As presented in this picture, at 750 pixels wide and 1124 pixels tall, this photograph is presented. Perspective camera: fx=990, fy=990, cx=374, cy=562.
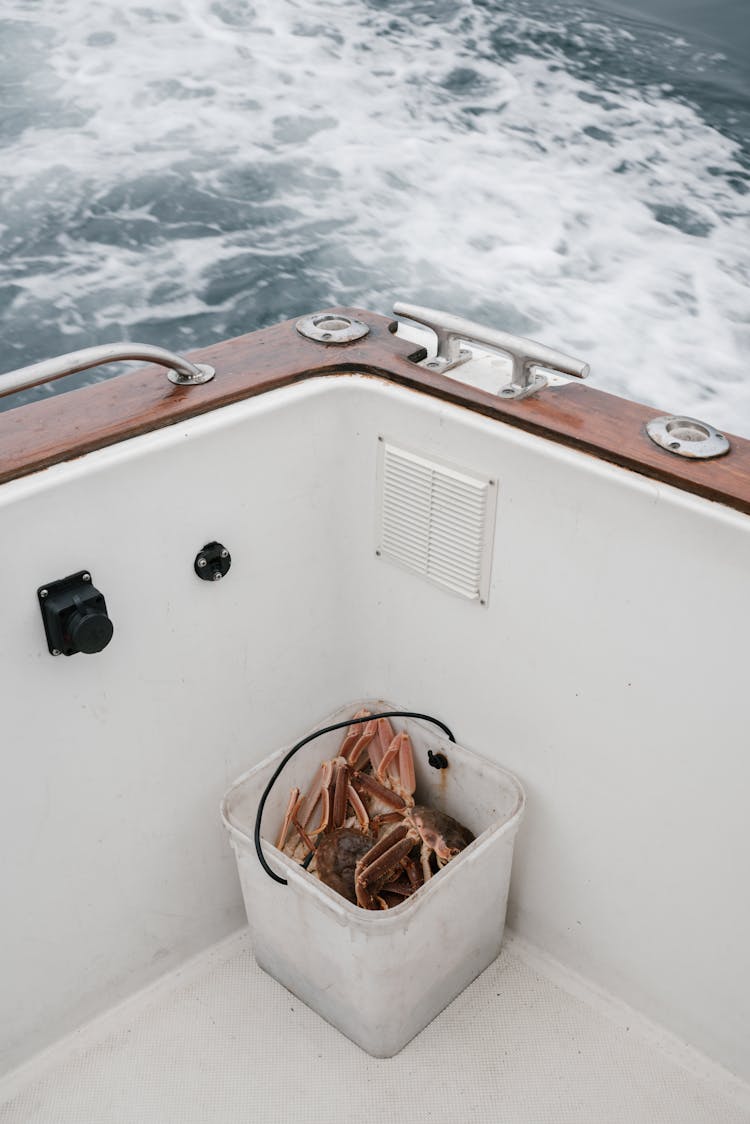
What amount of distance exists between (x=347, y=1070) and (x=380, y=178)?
10.8 feet

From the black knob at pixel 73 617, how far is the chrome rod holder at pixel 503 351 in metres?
0.54

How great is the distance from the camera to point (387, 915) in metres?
1.21

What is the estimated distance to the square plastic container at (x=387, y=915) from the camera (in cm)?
125

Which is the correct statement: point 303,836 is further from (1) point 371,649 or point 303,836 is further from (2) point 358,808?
(1) point 371,649

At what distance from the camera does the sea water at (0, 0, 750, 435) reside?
3152 millimetres

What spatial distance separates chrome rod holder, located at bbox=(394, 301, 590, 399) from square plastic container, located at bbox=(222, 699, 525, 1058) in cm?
53

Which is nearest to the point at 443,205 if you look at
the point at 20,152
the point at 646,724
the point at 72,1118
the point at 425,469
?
the point at 20,152

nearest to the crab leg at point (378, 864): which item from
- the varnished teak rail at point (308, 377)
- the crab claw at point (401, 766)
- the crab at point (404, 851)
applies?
the crab at point (404, 851)

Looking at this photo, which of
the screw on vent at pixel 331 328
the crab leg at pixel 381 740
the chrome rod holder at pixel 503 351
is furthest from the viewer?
the crab leg at pixel 381 740

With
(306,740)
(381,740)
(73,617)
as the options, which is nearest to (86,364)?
→ (73,617)

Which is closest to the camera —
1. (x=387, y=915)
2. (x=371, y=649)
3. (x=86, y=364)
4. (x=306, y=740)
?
(x=86, y=364)

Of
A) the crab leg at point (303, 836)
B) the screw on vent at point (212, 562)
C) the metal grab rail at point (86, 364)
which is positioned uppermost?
the metal grab rail at point (86, 364)

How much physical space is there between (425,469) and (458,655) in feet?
0.94

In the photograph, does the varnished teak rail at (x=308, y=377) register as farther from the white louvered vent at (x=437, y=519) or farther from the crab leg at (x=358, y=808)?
the crab leg at (x=358, y=808)
